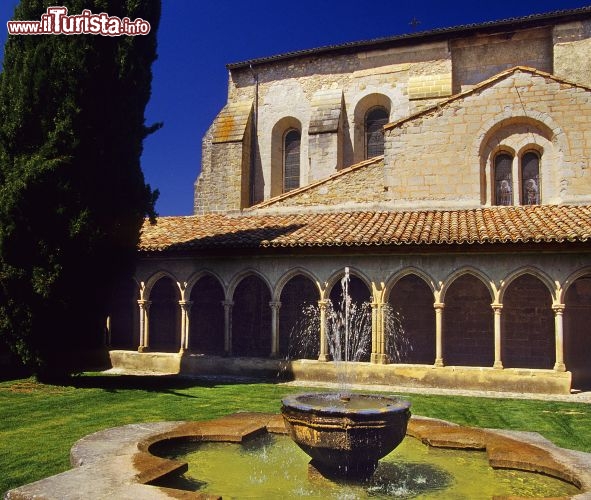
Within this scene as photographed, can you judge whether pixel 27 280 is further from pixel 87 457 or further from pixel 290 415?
pixel 290 415

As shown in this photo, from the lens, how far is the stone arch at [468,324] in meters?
16.8

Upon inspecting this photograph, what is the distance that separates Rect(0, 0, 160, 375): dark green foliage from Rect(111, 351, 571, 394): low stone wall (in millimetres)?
2922

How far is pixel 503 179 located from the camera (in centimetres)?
1766

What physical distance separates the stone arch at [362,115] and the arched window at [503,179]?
223 inches

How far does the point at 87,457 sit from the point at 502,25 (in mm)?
19034

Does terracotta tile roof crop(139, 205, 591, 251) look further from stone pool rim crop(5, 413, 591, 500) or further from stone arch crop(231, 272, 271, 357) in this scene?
stone pool rim crop(5, 413, 591, 500)

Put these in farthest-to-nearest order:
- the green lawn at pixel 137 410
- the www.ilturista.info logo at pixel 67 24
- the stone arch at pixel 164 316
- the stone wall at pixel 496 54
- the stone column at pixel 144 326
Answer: the stone wall at pixel 496 54
the stone arch at pixel 164 316
the stone column at pixel 144 326
the www.ilturista.info logo at pixel 67 24
the green lawn at pixel 137 410

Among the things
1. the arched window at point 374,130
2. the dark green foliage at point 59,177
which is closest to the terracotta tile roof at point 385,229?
the dark green foliage at point 59,177

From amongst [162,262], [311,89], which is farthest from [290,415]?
[311,89]

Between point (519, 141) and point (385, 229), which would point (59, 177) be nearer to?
point (385, 229)

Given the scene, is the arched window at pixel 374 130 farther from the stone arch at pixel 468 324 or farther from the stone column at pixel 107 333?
the stone column at pixel 107 333

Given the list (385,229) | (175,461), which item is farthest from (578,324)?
(175,461)

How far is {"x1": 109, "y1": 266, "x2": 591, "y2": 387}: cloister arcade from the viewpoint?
14.5m

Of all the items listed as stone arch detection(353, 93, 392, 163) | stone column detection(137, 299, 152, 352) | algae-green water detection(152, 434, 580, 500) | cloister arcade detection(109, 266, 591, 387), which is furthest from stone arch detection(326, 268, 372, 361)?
algae-green water detection(152, 434, 580, 500)
